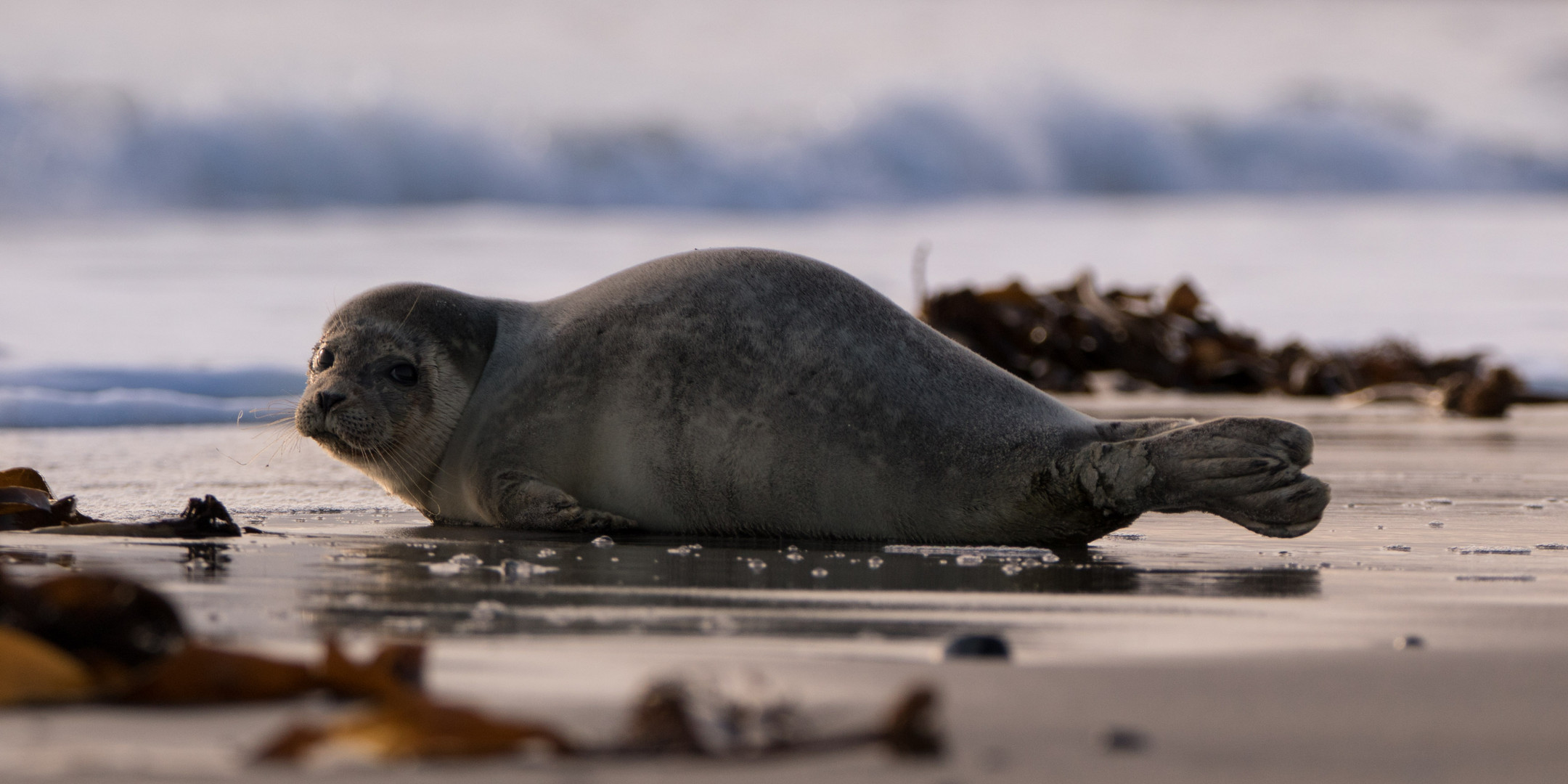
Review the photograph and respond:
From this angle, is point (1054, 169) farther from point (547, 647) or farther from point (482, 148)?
point (547, 647)

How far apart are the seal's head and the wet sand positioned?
17 centimetres

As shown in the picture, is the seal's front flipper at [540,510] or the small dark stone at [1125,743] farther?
the seal's front flipper at [540,510]

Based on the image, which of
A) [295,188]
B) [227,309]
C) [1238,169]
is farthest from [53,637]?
[1238,169]

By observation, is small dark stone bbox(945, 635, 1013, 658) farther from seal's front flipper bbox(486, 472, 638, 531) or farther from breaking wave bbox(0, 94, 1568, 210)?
breaking wave bbox(0, 94, 1568, 210)

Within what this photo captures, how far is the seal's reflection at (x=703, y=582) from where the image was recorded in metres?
2.40

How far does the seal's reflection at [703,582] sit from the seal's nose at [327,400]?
0.44 meters

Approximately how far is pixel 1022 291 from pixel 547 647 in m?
7.21

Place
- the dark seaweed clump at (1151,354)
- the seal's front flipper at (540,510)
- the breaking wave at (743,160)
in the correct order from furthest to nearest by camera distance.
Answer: the breaking wave at (743,160) < the dark seaweed clump at (1151,354) < the seal's front flipper at (540,510)

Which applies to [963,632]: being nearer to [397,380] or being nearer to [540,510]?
[540,510]

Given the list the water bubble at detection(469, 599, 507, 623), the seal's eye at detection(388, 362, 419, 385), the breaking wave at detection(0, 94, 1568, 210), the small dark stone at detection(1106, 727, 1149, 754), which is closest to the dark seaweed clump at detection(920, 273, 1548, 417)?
the seal's eye at detection(388, 362, 419, 385)

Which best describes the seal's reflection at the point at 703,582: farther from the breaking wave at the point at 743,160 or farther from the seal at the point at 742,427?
the breaking wave at the point at 743,160

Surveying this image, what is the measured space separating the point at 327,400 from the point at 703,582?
4.59ft

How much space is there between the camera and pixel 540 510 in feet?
12.0

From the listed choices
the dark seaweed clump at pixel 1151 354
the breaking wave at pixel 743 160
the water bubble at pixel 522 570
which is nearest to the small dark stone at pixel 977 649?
the water bubble at pixel 522 570
